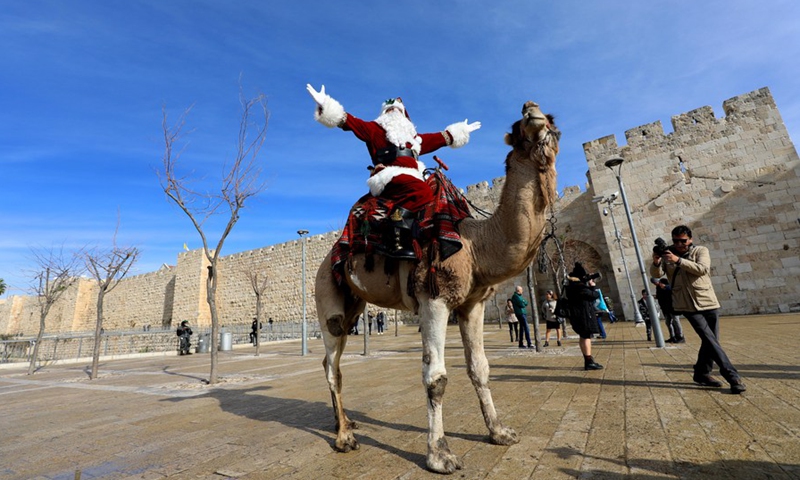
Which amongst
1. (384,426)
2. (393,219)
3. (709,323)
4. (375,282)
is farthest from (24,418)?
(709,323)

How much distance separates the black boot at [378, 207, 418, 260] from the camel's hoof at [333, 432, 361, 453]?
61.1 inches

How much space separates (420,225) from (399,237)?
191mm

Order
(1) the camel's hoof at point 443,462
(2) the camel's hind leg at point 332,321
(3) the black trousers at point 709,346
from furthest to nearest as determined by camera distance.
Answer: (3) the black trousers at point 709,346
(2) the camel's hind leg at point 332,321
(1) the camel's hoof at point 443,462

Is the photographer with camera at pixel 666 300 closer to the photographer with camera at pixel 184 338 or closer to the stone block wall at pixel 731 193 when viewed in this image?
the stone block wall at pixel 731 193

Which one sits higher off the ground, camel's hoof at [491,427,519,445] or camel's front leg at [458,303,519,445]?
camel's front leg at [458,303,519,445]

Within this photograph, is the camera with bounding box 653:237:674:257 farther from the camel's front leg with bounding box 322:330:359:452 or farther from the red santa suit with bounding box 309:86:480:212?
the camel's front leg with bounding box 322:330:359:452

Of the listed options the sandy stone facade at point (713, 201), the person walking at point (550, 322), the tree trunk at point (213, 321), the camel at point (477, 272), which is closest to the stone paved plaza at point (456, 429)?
the camel at point (477, 272)

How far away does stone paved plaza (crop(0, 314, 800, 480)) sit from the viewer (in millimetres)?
2254

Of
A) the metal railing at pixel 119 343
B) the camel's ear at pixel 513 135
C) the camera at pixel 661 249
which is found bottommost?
the metal railing at pixel 119 343

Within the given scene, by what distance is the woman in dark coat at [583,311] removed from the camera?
5.77 m

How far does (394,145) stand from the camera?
3.36m

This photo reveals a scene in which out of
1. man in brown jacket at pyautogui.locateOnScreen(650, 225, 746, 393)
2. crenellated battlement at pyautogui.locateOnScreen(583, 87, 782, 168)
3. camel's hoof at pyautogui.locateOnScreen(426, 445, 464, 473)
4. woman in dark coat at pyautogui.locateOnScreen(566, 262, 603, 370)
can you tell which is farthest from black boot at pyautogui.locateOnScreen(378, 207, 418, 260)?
crenellated battlement at pyautogui.locateOnScreen(583, 87, 782, 168)

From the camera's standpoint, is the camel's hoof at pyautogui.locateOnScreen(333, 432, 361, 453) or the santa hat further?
the santa hat

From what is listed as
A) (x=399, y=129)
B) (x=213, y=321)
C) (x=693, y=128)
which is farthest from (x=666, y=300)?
(x=693, y=128)
